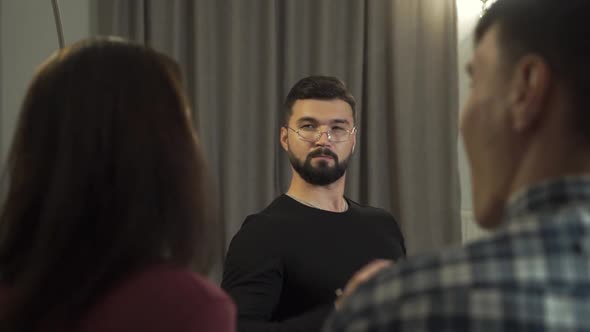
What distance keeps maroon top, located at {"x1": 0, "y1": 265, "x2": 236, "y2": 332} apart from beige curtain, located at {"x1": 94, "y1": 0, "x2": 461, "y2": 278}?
2.14 meters

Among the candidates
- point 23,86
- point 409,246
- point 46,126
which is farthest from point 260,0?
point 46,126

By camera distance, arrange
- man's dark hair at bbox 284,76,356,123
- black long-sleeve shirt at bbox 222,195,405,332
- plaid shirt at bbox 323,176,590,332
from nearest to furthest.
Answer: plaid shirt at bbox 323,176,590,332, black long-sleeve shirt at bbox 222,195,405,332, man's dark hair at bbox 284,76,356,123

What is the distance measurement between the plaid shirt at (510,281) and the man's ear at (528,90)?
0.07 meters

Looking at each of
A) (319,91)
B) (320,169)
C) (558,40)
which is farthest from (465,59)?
(558,40)

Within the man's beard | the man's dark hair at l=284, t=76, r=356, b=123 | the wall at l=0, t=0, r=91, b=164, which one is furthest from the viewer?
the wall at l=0, t=0, r=91, b=164

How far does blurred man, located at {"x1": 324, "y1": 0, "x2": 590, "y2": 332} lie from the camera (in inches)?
21.6

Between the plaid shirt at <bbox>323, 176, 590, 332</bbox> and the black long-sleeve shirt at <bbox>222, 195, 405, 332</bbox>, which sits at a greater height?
the plaid shirt at <bbox>323, 176, 590, 332</bbox>

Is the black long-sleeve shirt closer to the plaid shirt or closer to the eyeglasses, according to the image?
the eyeglasses

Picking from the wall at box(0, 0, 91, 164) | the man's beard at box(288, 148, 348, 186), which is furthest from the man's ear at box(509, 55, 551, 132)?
the wall at box(0, 0, 91, 164)

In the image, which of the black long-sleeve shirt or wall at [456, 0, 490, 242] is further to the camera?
wall at [456, 0, 490, 242]

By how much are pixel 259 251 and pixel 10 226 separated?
107 centimetres

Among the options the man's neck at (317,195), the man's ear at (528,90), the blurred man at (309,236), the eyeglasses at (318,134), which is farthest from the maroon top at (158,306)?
the eyeglasses at (318,134)

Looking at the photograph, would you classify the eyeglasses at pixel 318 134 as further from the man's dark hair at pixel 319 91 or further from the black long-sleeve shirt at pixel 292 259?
the black long-sleeve shirt at pixel 292 259

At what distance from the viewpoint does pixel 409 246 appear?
308cm
